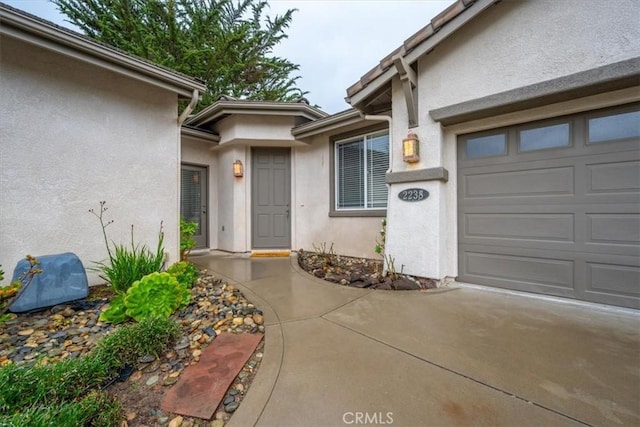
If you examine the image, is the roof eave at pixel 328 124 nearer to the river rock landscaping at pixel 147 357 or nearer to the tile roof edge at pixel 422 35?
the tile roof edge at pixel 422 35

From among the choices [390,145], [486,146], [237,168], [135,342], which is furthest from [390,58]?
[135,342]

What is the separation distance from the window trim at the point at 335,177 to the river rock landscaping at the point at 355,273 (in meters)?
0.99

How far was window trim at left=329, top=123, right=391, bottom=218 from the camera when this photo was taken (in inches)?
213

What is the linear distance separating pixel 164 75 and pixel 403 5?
745cm

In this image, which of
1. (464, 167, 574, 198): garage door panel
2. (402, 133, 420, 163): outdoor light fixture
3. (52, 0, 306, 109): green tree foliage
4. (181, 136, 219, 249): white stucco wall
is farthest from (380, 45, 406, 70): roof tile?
(52, 0, 306, 109): green tree foliage

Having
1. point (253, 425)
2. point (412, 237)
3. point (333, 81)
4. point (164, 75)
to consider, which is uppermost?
point (333, 81)

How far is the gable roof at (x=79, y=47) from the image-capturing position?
9.29ft

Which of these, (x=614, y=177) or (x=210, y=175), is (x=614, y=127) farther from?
(x=210, y=175)

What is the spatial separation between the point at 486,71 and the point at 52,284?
20.0 ft

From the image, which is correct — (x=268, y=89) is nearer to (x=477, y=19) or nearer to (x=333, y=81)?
(x=333, y=81)

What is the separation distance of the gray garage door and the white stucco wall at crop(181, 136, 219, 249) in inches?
237

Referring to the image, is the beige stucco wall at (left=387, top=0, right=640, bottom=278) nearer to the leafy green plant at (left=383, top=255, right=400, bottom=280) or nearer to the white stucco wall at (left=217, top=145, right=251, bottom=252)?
the leafy green plant at (left=383, top=255, right=400, bottom=280)

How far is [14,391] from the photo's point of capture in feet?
4.76

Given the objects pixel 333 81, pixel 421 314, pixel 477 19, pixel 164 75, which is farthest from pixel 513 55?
pixel 333 81
